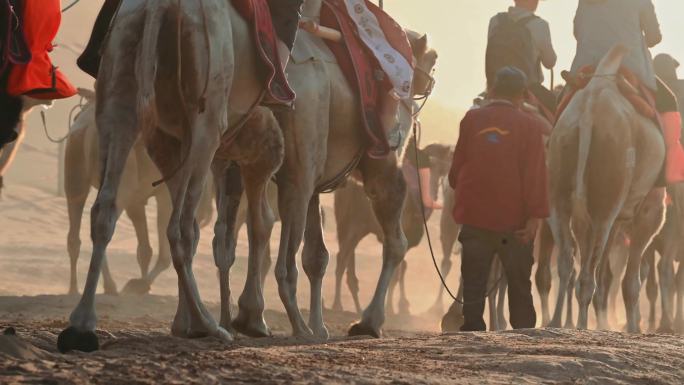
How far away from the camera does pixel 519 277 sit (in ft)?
36.3

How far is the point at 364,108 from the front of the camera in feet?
33.8

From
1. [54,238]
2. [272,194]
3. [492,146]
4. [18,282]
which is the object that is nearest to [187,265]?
[492,146]

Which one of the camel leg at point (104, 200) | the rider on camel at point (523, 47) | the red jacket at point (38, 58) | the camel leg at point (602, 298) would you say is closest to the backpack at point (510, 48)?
the rider on camel at point (523, 47)

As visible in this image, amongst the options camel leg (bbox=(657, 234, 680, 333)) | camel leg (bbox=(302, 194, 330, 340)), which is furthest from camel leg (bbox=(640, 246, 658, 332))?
camel leg (bbox=(302, 194, 330, 340))

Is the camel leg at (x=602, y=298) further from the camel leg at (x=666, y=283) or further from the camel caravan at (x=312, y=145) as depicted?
the camel leg at (x=666, y=283)

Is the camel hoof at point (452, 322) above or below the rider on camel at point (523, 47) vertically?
below

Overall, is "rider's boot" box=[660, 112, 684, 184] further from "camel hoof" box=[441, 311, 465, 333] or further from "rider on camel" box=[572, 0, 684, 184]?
"camel hoof" box=[441, 311, 465, 333]

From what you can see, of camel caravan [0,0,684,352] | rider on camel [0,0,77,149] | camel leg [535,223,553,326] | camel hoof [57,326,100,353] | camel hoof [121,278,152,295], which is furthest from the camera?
camel hoof [121,278,152,295]

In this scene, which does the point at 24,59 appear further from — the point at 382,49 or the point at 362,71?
the point at 382,49

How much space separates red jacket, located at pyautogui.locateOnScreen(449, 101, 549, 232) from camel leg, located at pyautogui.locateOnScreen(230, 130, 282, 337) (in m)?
1.98

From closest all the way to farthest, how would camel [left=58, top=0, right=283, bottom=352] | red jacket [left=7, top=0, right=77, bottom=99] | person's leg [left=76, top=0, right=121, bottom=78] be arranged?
1. camel [left=58, top=0, right=283, bottom=352]
2. person's leg [left=76, top=0, right=121, bottom=78]
3. red jacket [left=7, top=0, right=77, bottom=99]

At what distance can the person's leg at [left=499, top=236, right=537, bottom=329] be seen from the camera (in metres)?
11.0

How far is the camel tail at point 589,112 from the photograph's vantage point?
1239cm

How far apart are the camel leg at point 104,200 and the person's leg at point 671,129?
281 inches
